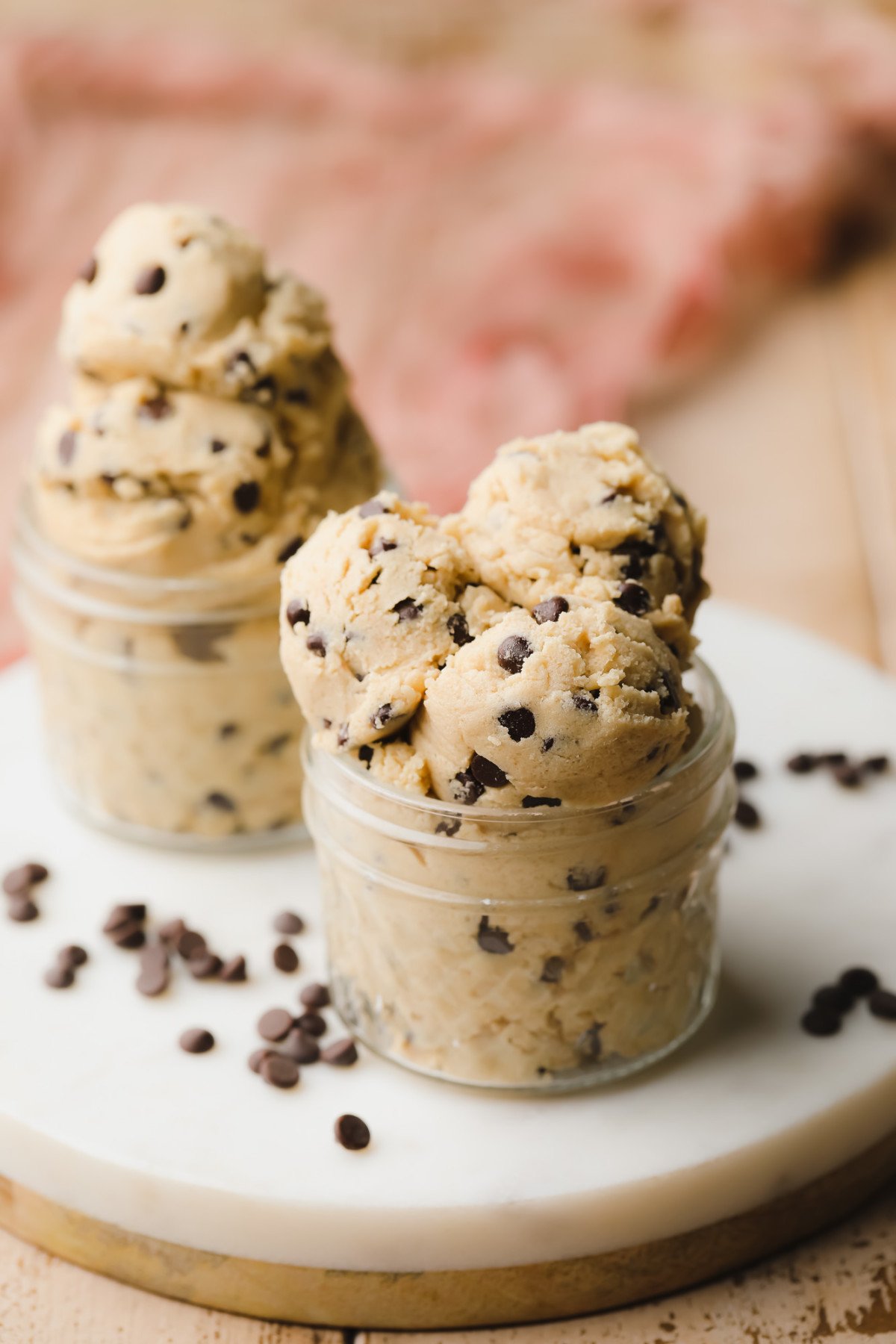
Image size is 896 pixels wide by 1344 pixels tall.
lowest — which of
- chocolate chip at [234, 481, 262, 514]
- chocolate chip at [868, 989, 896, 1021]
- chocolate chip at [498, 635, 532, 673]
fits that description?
chocolate chip at [868, 989, 896, 1021]

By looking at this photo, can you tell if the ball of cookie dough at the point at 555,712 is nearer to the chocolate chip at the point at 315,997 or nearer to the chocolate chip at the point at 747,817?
the chocolate chip at the point at 315,997

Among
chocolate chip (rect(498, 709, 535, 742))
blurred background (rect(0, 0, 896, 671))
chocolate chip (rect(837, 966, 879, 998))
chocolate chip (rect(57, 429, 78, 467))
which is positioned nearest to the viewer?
chocolate chip (rect(498, 709, 535, 742))

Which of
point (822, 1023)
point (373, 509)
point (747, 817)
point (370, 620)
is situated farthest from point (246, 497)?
point (822, 1023)

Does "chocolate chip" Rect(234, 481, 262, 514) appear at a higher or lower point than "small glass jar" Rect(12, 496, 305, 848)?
higher

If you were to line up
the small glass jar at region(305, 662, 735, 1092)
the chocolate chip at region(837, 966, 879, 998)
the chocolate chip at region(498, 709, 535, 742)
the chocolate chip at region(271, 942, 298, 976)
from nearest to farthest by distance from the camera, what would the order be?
the chocolate chip at region(498, 709, 535, 742) < the small glass jar at region(305, 662, 735, 1092) < the chocolate chip at region(837, 966, 879, 998) < the chocolate chip at region(271, 942, 298, 976)

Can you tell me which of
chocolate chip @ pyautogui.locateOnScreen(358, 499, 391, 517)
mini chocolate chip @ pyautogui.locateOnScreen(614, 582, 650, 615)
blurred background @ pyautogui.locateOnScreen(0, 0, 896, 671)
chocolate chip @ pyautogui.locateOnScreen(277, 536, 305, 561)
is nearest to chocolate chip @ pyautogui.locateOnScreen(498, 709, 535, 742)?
mini chocolate chip @ pyautogui.locateOnScreen(614, 582, 650, 615)

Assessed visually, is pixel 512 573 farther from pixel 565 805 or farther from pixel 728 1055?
pixel 728 1055

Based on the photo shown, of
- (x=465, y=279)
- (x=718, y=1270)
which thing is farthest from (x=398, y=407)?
(x=718, y=1270)

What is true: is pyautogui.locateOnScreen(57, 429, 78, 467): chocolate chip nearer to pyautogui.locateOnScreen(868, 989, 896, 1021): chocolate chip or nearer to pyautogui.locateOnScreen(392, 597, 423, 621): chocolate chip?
pyautogui.locateOnScreen(392, 597, 423, 621): chocolate chip

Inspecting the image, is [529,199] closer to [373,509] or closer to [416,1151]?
[373,509]
